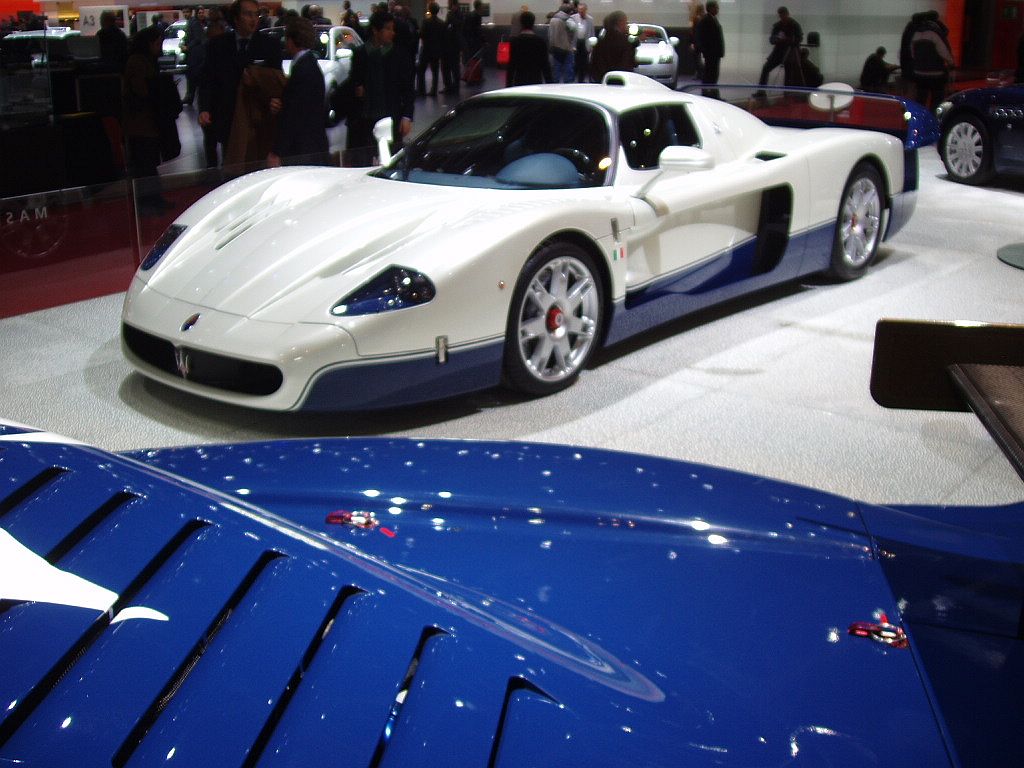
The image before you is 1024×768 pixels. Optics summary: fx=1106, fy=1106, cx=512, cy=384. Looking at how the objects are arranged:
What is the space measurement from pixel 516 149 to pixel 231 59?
3738 mm

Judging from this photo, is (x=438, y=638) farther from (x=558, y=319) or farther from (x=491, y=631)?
(x=558, y=319)

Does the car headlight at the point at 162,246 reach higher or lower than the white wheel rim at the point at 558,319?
higher

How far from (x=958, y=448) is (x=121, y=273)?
4.39 m

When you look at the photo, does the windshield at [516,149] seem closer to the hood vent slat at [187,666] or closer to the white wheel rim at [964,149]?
the hood vent slat at [187,666]

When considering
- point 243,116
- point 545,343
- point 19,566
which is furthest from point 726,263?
point 19,566

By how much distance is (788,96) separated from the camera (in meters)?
8.10

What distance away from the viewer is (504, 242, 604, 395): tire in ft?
13.6

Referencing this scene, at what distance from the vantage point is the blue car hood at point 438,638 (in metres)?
0.98

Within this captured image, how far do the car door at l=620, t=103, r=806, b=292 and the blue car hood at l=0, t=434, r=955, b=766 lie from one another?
3155 millimetres

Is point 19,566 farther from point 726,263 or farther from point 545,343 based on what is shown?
point 726,263

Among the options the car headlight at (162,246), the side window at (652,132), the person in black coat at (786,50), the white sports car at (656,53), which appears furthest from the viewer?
the white sports car at (656,53)

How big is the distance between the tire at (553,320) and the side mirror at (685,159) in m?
0.60

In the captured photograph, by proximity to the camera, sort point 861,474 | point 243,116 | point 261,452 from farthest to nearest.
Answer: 1. point 243,116
2. point 861,474
3. point 261,452

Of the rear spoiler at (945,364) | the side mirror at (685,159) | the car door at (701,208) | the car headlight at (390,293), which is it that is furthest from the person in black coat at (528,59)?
the rear spoiler at (945,364)
